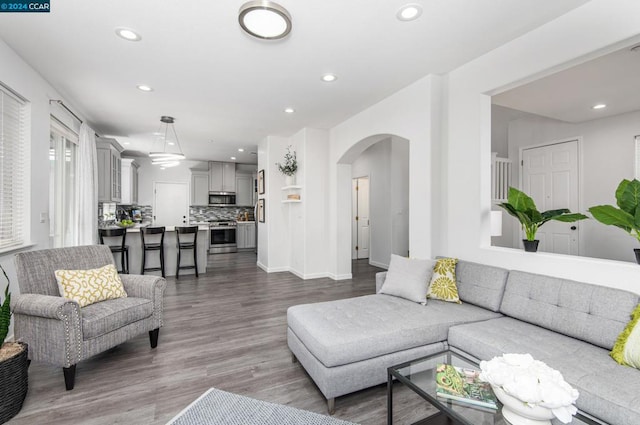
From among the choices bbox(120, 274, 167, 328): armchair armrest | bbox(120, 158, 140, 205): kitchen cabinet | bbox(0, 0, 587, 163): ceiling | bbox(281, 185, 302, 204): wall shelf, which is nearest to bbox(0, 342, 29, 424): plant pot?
bbox(120, 274, 167, 328): armchair armrest

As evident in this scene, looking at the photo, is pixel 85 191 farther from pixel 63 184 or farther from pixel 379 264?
pixel 379 264

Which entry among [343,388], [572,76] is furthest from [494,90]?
[343,388]

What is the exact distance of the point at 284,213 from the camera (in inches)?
246

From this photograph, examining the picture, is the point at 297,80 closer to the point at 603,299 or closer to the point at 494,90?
the point at 494,90

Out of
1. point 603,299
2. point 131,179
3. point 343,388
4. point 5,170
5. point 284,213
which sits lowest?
point 343,388

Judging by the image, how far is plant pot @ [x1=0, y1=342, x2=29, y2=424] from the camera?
1.76 m

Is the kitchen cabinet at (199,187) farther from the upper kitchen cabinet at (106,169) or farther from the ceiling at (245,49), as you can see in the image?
the ceiling at (245,49)

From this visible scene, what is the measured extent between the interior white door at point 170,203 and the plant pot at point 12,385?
23.7ft

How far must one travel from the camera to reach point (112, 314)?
2.31 m

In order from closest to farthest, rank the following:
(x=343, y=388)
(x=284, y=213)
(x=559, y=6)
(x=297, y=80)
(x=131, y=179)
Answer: (x=343, y=388)
(x=559, y=6)
(x=297, y=80)
(x=284, y=213)
(x=131, y=179)

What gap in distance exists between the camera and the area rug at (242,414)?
174 cm

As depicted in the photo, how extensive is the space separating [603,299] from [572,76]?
2582 mm

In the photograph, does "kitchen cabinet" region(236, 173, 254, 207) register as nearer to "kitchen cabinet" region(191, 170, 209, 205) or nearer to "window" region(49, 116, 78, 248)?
"kitchen cabinet" region(191, 170, 209, 205)

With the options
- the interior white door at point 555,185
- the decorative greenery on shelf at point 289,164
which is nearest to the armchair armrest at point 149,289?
the decorative greenery on shelf at point 289,164
